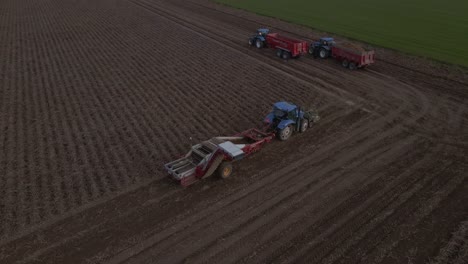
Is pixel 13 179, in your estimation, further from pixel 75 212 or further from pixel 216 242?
pixel 216 242

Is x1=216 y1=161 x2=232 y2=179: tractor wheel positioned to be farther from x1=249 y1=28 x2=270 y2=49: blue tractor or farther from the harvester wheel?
x1=249 y1=28 x2=270 y2=49: blue tractor

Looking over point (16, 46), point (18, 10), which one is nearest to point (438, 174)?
point (16, 46)

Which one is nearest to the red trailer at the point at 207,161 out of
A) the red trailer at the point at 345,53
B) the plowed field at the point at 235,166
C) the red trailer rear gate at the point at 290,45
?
the plowed field at the point at 235,166

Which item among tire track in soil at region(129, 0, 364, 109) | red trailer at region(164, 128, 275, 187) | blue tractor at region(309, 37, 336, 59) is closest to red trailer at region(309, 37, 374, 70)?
blue tractor at region(309, 37, 336, 59)

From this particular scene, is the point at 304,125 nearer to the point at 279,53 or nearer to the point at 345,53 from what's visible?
the point at 345,53

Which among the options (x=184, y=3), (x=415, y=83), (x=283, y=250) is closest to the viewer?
(x=283, y=250)

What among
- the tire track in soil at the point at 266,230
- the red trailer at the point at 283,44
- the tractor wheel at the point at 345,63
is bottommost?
the tire track in soil at the point at 266,230

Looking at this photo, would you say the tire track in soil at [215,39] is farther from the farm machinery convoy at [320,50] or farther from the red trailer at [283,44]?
the farm machinery convoy at [320,50]
